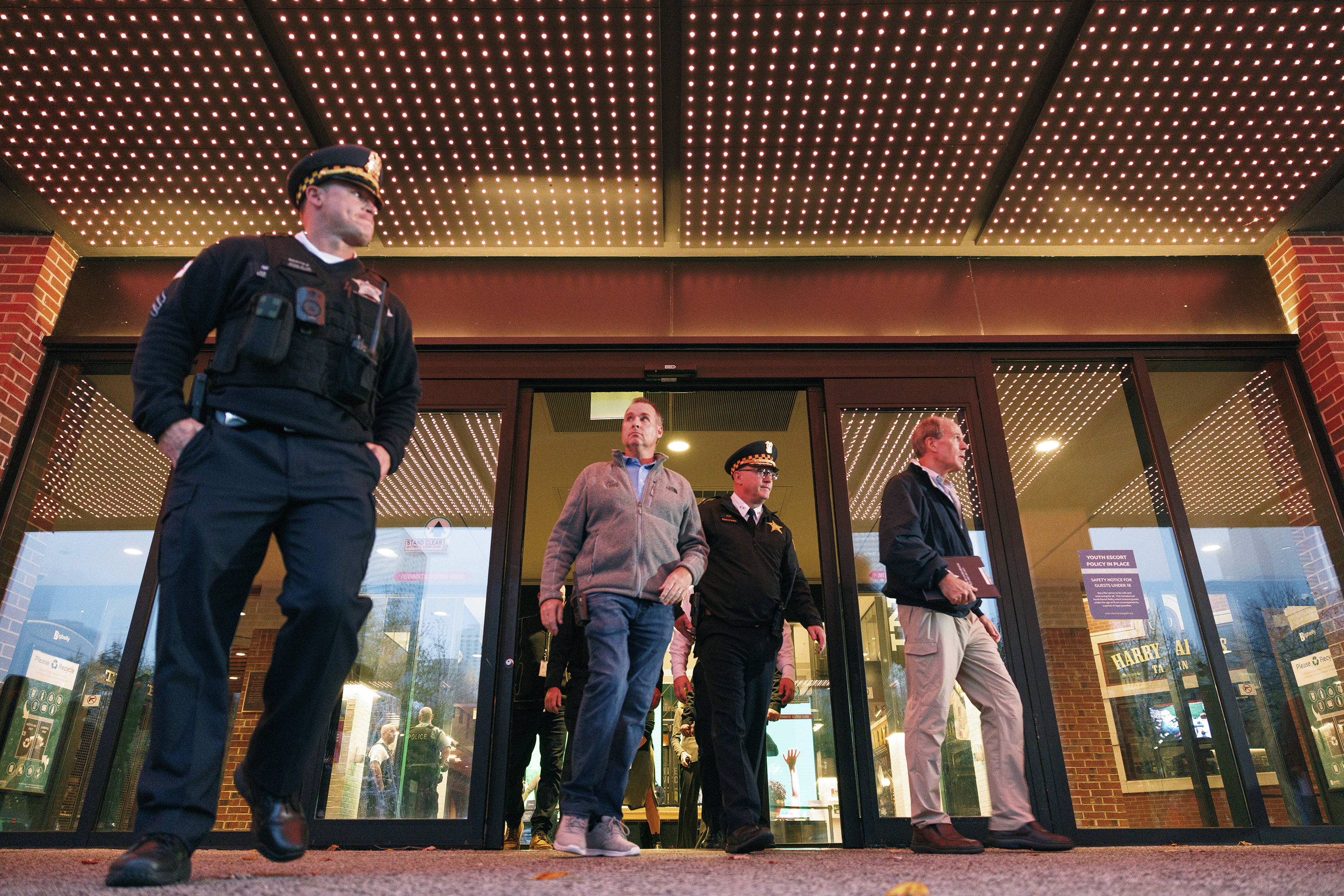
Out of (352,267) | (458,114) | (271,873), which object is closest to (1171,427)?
(458,114)

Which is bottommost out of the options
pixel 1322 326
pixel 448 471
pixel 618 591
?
pixel 618 591

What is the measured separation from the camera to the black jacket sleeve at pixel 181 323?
6.68 ft

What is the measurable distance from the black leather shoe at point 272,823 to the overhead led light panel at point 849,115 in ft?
12.2

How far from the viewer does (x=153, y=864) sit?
1701mm

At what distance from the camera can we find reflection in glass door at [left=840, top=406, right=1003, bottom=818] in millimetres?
4422

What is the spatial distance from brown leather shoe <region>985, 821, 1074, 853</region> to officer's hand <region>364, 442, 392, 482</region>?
2754 mm

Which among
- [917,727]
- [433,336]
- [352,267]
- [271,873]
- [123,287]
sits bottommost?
[271,873]

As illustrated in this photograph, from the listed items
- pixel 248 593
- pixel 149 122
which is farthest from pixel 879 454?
pixel 149 122

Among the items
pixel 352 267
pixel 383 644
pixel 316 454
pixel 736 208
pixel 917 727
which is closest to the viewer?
pixel 316 454

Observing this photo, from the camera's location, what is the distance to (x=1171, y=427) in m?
5.50

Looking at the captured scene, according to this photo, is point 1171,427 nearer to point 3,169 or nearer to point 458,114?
point 458,114

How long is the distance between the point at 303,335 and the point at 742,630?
253cm

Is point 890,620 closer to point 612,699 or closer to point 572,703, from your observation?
point 572,703

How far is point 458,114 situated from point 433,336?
4.73 feet
